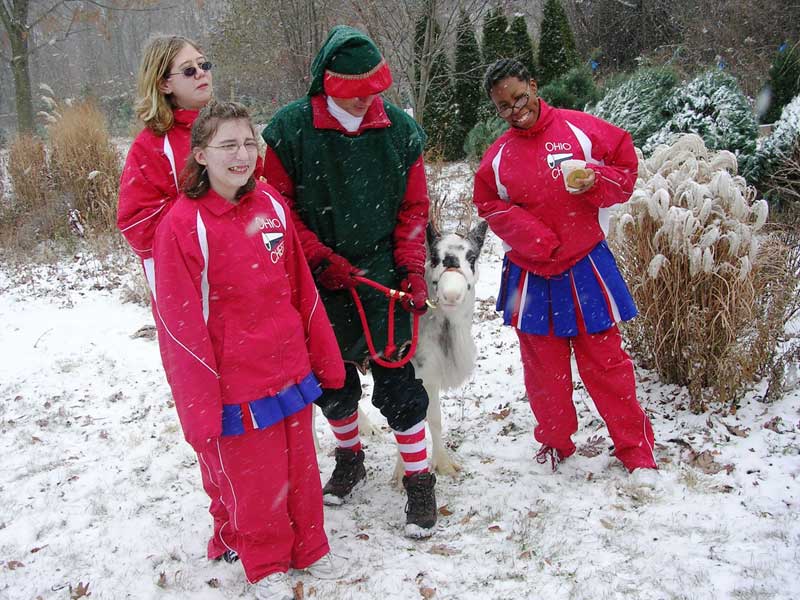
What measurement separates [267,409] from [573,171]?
1.70 meters

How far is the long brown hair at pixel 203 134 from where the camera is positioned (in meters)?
2.28

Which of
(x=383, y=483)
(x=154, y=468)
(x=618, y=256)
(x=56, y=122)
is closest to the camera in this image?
(x=383, y=483)

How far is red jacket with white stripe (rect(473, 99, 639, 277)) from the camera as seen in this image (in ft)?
9.81

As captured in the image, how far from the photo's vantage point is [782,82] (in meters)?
9.30

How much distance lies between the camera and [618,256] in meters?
4.16

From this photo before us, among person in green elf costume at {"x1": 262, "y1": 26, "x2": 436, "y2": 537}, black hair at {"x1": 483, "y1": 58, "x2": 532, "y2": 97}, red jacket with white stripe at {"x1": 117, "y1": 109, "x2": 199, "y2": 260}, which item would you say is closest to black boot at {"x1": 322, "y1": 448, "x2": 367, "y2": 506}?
person in green elf costume at {"x1": 262, "y1": 26, "x2": 436, "y2": 537}

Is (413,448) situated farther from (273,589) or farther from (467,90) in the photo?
(467,90)

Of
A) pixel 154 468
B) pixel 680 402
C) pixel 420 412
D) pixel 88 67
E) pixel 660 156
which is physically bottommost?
pixel 154 468

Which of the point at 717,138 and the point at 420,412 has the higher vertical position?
the point at 717,138

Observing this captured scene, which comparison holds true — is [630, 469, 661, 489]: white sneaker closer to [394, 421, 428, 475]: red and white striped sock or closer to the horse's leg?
the horse's leg

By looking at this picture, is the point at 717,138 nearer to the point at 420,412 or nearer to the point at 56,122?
the point at 420,412

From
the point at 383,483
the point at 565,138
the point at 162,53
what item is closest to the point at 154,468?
the point at 383,483

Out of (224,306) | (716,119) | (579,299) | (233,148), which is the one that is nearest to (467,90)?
(716,119)

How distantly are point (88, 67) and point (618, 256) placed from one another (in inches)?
1255
